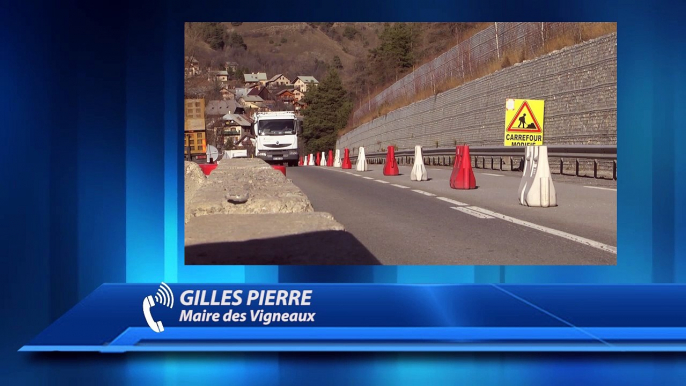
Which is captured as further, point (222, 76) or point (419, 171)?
point (419, 171)

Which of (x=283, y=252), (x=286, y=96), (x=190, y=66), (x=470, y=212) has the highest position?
(x=190, y=66)

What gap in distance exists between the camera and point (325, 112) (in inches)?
372

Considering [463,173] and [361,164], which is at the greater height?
[361,164]

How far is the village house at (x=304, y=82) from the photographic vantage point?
845cm

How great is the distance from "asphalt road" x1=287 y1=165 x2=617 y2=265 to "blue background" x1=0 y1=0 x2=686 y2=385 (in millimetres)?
292

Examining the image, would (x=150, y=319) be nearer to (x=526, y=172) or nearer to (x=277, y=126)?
(x=277, y=126)

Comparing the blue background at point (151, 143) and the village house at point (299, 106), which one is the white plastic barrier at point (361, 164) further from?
the blue background at point (151, 143)

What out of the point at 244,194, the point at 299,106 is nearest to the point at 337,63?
the point at 299,106

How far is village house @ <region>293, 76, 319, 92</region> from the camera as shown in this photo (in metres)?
8.45

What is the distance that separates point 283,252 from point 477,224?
2.44 metres

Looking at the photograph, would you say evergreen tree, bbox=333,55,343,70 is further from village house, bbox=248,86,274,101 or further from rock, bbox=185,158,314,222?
rock, bbox=185,158,314,222

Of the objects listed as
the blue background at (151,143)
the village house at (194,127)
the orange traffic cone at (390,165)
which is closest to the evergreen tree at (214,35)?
the blue background at (151,143)

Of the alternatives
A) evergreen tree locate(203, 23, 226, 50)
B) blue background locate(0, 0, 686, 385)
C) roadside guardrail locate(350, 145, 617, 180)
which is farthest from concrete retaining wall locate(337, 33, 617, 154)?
evergreen tree locate(203, 23, 226, 50)

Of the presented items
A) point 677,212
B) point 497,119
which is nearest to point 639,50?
point 677,212
